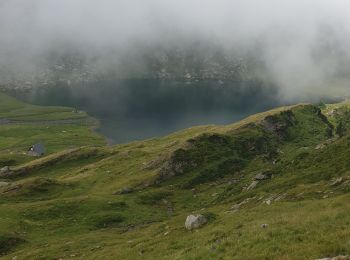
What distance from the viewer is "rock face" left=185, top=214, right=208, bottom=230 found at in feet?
151

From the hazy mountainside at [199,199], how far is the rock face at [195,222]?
1.24 m

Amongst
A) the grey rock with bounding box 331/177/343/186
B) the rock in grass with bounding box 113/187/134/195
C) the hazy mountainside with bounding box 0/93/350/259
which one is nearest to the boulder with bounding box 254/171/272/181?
the hazy mountainside with bounding box 0/93/350/259

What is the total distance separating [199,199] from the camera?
9581 centimetres

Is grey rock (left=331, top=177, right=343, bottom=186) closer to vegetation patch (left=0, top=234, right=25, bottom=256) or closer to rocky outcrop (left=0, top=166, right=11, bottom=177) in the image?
vegetation patch (left=0, top=234, right=25, bottom=256)

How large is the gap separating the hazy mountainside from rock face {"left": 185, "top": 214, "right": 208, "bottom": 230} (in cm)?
124

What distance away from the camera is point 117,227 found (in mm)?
78438

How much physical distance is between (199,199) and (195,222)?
163ft

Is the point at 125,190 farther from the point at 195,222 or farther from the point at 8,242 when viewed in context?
the point at 195,222

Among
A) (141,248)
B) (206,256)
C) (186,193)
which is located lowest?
(186,193)

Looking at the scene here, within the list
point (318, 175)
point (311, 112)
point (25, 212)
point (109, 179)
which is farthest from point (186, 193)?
point (311, 112)

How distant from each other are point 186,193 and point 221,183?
32.6 feet

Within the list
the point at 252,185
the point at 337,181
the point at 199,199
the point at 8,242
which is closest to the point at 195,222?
the point at 337,181

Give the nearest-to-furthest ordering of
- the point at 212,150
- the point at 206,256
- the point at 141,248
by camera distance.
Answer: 1. the point at 206,256
2. the point at 141,248
3. the point at 212,150

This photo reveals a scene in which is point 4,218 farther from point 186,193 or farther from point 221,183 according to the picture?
point 221,183
